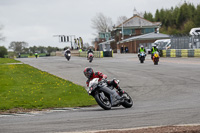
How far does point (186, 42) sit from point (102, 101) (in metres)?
37.8

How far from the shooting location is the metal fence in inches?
1730

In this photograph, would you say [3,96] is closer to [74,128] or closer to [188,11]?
[74,128]

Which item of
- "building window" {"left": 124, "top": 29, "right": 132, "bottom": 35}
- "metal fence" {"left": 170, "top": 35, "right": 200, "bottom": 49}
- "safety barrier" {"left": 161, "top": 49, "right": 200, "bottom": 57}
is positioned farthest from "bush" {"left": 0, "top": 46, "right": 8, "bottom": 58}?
"safety barrier" {"left": 161, "top": 49, "right": 200, "bottom": 57}

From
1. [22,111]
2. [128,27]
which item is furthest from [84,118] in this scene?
[128,27]

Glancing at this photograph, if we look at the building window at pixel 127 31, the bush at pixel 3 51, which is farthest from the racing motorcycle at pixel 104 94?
the bush at pixel 3 51

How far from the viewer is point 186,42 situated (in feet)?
151

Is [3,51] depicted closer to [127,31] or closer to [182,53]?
[127,31]

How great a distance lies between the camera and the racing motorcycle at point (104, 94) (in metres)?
9.97

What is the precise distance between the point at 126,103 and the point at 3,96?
516cm

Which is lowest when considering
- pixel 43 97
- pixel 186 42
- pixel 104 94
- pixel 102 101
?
pixel 43 97

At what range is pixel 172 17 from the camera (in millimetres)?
108000

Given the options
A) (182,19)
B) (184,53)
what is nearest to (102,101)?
(184,53)

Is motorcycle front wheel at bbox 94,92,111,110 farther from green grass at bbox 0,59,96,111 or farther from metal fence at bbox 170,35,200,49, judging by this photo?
metal fence at bbox 170,35,200,49

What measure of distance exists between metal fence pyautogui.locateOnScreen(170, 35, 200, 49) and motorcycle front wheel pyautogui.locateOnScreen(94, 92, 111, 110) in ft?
117
